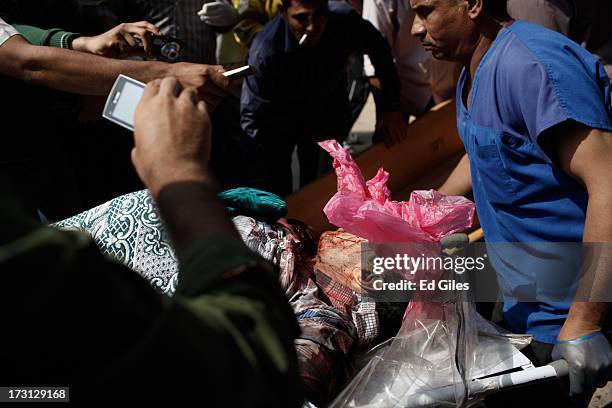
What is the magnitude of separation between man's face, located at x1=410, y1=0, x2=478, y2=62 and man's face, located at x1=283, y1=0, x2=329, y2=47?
1.28m

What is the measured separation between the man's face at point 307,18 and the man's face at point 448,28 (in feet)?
4.19

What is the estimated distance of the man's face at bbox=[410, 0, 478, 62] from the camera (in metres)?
2.12

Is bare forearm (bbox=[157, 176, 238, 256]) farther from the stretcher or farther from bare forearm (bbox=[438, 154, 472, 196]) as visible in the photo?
bare forearm (bbox=[438, 154, 472, 196])

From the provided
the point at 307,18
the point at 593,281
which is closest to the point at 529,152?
the point at 593,281

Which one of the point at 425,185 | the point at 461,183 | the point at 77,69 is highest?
the point at 77,69

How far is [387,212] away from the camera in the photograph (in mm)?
2094

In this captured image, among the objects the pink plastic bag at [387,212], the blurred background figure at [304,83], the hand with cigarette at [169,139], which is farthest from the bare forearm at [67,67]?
the blurred background figure at [304,83]

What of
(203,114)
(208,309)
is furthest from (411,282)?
(208,309)

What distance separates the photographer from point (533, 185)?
1970 mm

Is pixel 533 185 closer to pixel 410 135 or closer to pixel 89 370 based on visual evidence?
pixel 89 370

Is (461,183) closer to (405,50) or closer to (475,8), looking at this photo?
(475,8)

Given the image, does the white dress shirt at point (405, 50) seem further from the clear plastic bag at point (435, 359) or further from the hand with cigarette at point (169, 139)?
the hand with cigarette at point (169, 139)

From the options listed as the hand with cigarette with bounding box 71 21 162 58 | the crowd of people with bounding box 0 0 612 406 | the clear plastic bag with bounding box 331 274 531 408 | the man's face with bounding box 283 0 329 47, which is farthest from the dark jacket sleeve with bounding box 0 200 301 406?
the man's face with bounding box 283 0 329 47

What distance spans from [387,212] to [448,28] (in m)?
0.60
